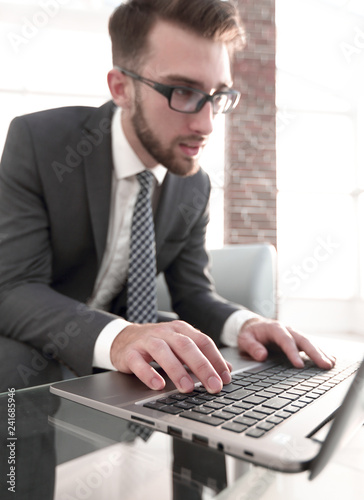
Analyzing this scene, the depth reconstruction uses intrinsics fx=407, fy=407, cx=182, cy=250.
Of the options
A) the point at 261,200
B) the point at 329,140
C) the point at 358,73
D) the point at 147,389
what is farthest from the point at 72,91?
the point at 147,389

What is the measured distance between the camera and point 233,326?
1012mm

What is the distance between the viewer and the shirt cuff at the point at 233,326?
3.22 ft

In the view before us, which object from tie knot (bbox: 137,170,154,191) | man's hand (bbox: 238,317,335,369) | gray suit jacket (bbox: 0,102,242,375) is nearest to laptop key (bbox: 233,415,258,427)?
man's hand (bbox: 238,317,335,369)

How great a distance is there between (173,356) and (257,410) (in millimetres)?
143

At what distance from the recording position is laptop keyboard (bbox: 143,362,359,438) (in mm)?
444

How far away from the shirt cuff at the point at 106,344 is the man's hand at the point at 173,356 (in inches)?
1.8

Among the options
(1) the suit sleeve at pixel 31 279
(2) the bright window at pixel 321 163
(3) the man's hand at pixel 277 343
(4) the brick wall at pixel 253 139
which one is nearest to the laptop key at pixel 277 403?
(3) the man's hand at pixel 277 343

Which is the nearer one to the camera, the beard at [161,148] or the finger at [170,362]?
the finger at [170,362]

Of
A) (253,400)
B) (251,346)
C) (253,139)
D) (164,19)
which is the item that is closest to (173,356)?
(253,400)

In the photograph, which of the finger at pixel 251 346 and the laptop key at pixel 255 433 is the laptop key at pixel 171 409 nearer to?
the laptop key at pixel 255 433

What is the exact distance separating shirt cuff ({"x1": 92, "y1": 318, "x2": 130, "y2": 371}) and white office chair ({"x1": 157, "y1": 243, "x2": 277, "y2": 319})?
1.04 metres

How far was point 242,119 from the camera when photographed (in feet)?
13.5

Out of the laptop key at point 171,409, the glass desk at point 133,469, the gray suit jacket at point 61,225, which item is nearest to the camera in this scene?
the glass desk at point 133,469

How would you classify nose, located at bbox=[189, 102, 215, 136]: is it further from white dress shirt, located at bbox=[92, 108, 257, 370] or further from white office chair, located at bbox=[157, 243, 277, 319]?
white office chair, located at bbox=[157, 243, 277, 319]
